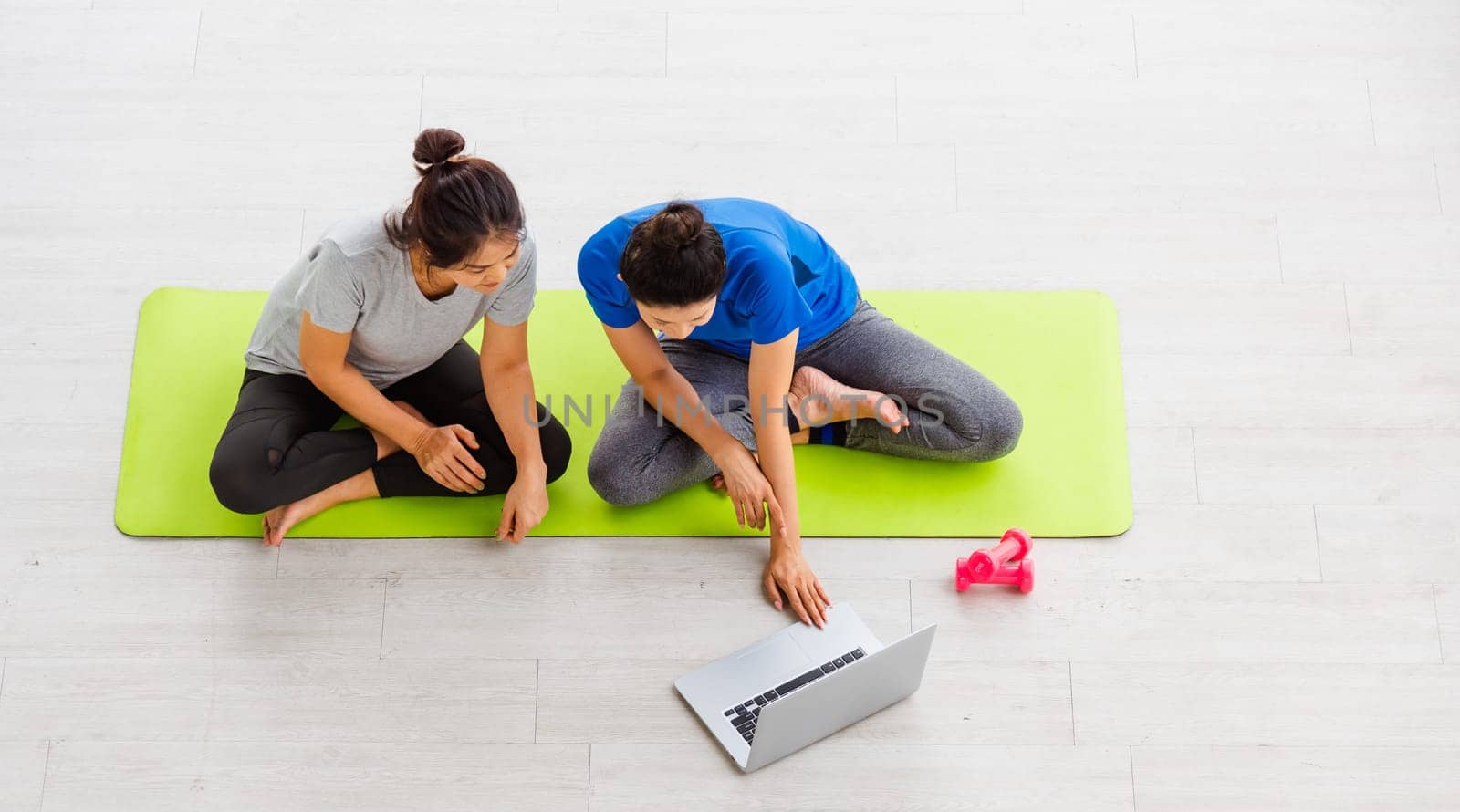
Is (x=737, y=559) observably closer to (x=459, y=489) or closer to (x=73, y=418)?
(x=459, y=489)

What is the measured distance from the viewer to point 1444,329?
2314 mm

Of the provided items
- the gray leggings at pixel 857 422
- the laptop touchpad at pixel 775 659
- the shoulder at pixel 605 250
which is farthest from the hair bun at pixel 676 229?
the laptop touchpad at pixel 775 659

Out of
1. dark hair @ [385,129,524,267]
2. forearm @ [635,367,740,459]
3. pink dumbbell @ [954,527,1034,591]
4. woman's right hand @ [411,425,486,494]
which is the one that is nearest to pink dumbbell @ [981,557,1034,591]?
pink dumbbell @ [954,527,1034,591]

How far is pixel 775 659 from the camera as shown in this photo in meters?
2.02

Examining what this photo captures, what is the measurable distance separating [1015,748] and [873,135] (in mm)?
1162

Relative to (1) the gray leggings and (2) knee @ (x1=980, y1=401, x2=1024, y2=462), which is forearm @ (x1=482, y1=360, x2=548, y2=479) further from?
(2) knee @ (x1=980, y1=401, x2=1024, y2=462)

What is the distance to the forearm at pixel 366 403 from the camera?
1929 mm

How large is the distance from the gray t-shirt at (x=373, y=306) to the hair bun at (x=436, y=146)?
20 cm

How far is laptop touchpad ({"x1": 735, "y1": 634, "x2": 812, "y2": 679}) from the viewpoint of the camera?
201cm

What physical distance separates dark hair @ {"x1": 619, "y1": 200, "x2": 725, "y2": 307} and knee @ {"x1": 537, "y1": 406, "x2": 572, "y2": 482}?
48cm

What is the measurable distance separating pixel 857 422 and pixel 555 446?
0.49 meters

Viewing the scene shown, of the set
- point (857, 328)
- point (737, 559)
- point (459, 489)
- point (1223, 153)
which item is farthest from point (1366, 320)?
point (459, 489)

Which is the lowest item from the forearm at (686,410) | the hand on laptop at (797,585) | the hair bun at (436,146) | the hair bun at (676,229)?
the hand on laptop at (797,585)

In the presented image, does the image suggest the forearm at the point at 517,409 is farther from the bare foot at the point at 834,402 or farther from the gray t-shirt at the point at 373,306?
the bare foot at the point at 834,402
